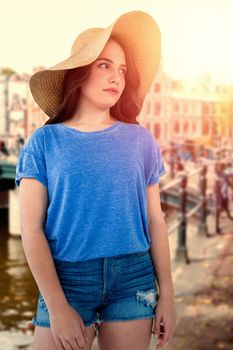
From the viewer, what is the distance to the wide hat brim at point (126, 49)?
42.2 inches

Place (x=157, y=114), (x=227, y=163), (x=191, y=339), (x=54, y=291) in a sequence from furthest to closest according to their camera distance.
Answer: (x=157, y=114), (x=227, y=163), (x=191, y=339), (x=54, y=291)

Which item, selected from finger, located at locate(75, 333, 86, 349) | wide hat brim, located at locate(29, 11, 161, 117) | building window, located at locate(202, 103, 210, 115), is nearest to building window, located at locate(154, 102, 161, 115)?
building window, located at locate(202, 103, 210, 115)

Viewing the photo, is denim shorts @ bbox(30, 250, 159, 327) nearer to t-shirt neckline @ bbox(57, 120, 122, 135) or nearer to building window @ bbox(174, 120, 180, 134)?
t-shirt neckline @ bbox(57, 120, 122, 135)

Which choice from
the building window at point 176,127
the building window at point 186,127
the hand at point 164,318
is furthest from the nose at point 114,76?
the building window at point 176,127

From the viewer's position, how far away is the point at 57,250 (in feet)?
3.35

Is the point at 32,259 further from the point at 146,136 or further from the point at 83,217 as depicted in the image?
the point at 146,136

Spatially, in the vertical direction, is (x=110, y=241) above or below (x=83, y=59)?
below

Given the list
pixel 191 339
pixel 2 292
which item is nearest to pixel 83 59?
pixel 191 339

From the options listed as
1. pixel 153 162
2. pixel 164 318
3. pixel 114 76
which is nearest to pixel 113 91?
pixel 114 76

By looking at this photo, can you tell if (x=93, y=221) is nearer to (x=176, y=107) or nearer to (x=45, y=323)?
(x=45, y=323)

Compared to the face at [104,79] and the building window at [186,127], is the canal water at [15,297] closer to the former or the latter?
the building window at [186,127]

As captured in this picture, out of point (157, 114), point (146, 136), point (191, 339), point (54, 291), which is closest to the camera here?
point (54, 291)

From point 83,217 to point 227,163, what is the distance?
15.2 ft

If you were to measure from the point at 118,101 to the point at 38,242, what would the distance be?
303 millimetres
